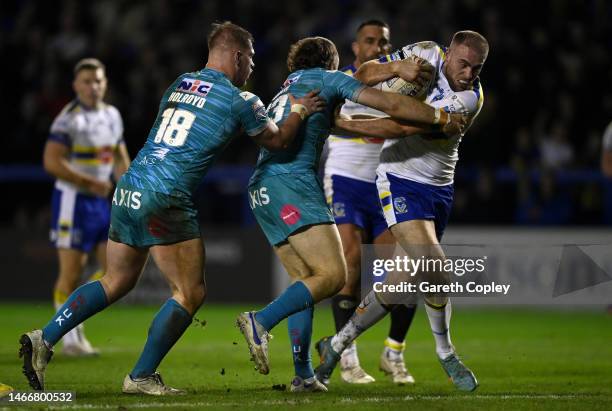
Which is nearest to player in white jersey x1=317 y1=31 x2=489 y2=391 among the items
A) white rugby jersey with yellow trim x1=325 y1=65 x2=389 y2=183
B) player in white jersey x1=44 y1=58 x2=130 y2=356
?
white rugby jersey with yellow trim x1=325 y1=65 x2=389 y2=183

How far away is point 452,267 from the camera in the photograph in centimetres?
790

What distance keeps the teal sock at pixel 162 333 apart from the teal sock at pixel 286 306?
506mm

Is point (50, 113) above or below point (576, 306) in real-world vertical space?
above

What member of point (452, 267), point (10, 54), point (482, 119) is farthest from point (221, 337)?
point (10, 54)

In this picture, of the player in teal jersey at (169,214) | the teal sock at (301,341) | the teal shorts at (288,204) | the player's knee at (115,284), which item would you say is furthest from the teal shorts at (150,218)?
the teal sock at (301,341)

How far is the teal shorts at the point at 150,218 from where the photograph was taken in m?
7.03

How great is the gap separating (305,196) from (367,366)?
2.82m

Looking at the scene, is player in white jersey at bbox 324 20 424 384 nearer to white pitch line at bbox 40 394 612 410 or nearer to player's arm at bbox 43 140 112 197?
white pitch line at bbox 40 394 612 410

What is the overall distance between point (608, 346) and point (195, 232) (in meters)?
5.91

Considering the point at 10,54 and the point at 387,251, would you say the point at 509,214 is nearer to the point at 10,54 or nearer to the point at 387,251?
the point at 387,251

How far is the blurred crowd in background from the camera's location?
1611cm

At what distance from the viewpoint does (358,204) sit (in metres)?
9.18

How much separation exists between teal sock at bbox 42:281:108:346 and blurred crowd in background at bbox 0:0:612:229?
944 centimetres

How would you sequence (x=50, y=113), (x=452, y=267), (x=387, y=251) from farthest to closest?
1. (x=50, y=113)
2. (x=387, y=251)
3. (x=452, y=267)
